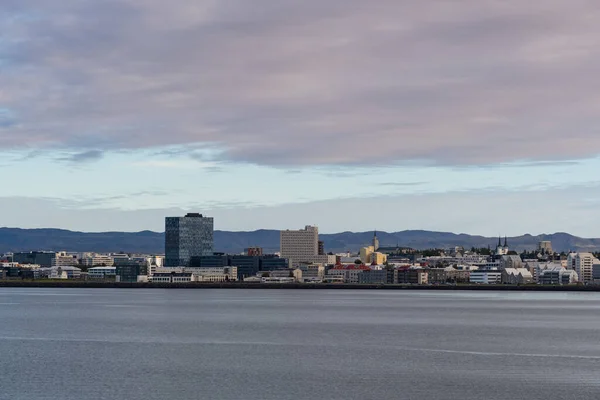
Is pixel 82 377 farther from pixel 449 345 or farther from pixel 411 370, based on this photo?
pixel 449 345

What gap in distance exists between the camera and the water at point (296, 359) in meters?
33.6

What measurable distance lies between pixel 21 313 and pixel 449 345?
1642 inches

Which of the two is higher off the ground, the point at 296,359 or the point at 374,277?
the point at 374,277

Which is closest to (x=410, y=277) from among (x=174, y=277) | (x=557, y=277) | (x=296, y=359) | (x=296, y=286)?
(x=296, y=286)

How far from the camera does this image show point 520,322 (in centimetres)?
6906

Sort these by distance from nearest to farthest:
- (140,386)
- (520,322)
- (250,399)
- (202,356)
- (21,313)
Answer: (250,399) < (140,386) < (202,356) < (520,322) < (21,313)

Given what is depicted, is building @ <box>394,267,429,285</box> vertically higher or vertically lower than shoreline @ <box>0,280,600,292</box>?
Result: higher

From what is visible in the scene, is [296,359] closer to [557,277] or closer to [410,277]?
[410,277]

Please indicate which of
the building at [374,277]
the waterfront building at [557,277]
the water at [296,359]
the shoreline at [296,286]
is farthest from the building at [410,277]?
the water at [296,359]

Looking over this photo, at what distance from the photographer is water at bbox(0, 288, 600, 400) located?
110 ft

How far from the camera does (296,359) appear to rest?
42.3 meters

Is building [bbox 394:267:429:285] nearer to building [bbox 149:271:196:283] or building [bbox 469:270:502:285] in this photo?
building [bbox 469:270:502:285]

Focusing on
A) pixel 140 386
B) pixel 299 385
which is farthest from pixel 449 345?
pixel 140 386

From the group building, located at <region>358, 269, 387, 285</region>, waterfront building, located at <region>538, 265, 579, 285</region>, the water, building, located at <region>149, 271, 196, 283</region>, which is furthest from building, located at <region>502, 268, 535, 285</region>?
the water
